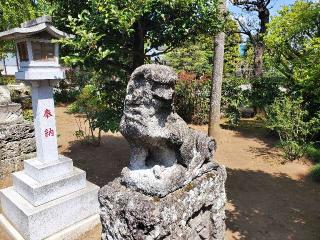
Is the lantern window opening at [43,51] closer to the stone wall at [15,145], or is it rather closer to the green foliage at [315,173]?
the stone wall at [15,145]

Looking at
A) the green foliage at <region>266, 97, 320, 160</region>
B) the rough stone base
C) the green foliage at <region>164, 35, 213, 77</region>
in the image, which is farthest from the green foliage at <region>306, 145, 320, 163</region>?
the green foliage at <region>164, 35, 213, 77</region>

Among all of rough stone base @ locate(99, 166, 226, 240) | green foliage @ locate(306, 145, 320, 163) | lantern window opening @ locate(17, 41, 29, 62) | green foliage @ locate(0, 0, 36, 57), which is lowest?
green foliage @ locate(306, 145, 320, 163)

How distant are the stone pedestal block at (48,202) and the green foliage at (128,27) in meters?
2.09

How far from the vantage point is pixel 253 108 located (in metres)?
14.3

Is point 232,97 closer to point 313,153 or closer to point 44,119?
point 313,153

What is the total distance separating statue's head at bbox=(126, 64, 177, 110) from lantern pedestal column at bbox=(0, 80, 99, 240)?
312cm

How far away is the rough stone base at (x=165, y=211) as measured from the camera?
301 centimetres

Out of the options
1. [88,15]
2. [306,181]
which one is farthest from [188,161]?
[306,181]

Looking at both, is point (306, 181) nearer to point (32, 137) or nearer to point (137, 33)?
point (137, 33)

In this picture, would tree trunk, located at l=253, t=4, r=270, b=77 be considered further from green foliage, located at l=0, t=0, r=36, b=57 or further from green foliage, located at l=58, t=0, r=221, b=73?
green foliage, located at l=0, t=0, r=36, b=57

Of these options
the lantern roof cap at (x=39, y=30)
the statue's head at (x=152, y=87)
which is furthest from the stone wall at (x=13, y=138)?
the statue's head at (x=152, y=87)

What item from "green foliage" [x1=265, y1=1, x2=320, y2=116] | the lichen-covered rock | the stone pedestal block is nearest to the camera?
the stone pedestal block

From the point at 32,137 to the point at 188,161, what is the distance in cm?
595

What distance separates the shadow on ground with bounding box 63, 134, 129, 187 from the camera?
25.3 feet
